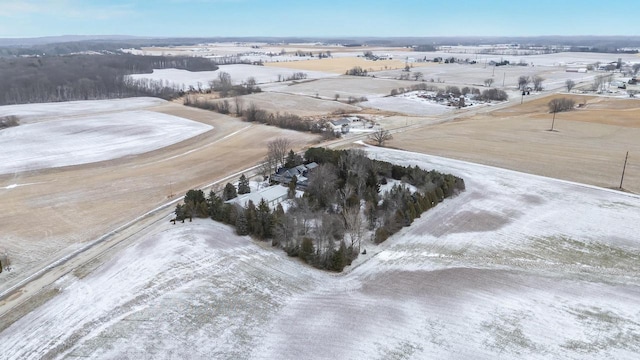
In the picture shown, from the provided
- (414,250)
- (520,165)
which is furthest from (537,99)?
(414,250)

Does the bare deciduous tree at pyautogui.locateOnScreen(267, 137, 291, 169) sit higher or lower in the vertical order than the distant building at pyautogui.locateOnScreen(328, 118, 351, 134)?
higher

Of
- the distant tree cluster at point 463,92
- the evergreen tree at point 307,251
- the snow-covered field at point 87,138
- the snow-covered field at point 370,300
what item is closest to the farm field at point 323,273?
the snow-covered field at point 370,300

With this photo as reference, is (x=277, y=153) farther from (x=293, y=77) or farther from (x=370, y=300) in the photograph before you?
(x=293, y=77)

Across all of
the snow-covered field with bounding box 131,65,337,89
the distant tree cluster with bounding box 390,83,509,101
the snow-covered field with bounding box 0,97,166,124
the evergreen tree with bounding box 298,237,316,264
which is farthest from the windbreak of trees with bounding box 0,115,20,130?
the distant tree cluster with bounding box 390,83,509,101

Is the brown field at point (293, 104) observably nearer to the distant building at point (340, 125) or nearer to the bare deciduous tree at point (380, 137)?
the distant building at point (340, 125)

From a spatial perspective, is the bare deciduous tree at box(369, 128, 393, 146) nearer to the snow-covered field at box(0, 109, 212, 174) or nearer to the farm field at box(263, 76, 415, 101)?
the snow-covered field at box(0, 109, 212, 174)

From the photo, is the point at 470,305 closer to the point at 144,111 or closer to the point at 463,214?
the point at 463,214

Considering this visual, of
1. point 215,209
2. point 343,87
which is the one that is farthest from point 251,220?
point 343,87

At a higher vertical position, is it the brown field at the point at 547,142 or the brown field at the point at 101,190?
the brown field at the point at 547,142
